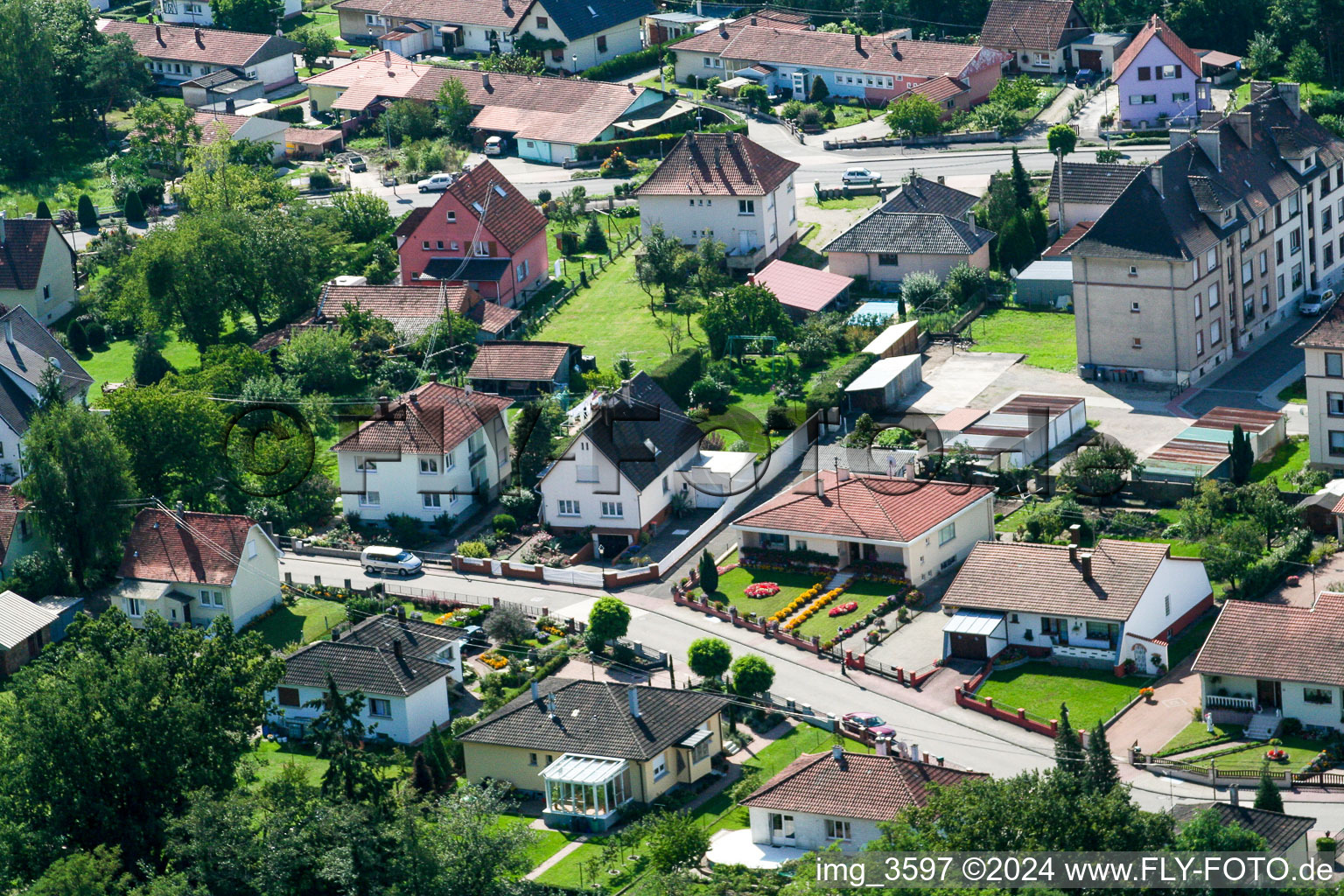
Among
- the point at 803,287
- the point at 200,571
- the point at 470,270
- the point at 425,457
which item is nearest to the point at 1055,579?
the point at 425,457

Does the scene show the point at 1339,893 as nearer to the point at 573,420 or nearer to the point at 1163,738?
the point at 1163,738

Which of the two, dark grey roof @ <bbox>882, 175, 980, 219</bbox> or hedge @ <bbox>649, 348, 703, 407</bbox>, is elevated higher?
dark grey roof @ <bbox>882, 175, 980, 219</bbox>

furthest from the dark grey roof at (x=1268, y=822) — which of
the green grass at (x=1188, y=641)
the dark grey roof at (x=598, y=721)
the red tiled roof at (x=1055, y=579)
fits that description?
the dark grey roof at (x=598, y=721)

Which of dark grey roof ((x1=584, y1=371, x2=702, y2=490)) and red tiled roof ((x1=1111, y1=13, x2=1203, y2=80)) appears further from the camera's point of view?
red tiled roof ((x1=1111, y1=13, x2=1203, y2=80))

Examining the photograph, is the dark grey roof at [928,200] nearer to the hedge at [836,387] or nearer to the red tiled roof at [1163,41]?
the hedge at [836,387]

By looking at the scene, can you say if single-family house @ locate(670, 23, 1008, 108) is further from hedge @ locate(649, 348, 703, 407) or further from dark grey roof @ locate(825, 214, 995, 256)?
hedge @ locate(649, 348, 703, 407)

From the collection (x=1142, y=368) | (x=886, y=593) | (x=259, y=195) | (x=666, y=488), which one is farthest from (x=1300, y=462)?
(x=259, y=195)

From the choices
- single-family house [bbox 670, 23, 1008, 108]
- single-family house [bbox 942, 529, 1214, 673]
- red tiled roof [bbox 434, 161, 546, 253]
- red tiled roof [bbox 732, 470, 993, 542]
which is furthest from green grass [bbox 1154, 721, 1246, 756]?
single-family house [bbox 670, 23, 1008, 108]
